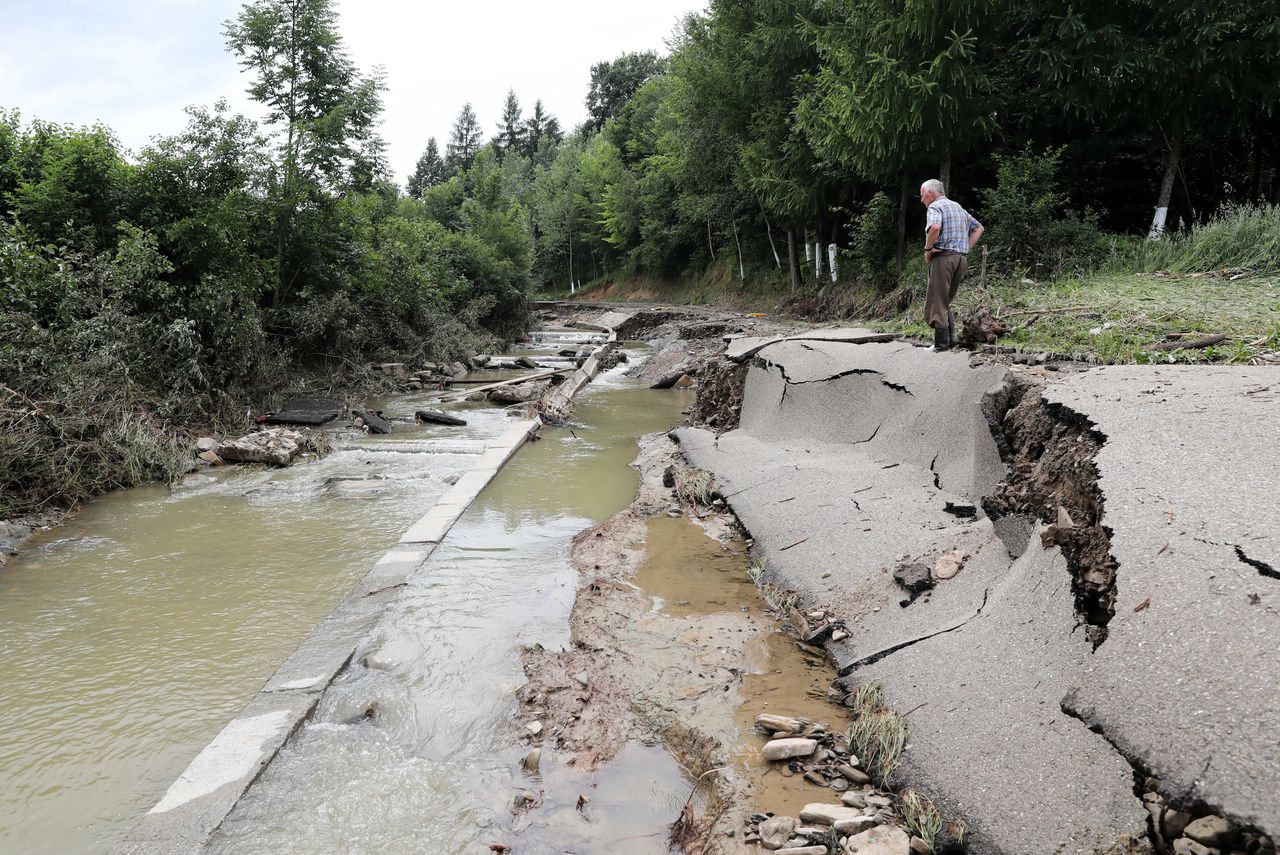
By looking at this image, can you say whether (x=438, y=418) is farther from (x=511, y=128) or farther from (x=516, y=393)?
(x=511, y=128)

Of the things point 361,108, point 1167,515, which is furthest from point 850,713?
point 361,108

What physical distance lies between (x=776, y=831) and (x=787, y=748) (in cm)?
42

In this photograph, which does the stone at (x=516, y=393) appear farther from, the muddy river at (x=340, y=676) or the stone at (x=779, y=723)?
the stone at (x=779, y=723)

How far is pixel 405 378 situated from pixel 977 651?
13.2 meters

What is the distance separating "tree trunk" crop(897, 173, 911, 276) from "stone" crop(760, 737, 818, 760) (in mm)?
14441

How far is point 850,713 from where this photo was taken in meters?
2.93

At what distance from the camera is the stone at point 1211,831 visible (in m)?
1.59

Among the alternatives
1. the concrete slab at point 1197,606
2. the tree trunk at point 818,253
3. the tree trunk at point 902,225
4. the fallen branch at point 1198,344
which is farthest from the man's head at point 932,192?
the tree trunk at point 818,253

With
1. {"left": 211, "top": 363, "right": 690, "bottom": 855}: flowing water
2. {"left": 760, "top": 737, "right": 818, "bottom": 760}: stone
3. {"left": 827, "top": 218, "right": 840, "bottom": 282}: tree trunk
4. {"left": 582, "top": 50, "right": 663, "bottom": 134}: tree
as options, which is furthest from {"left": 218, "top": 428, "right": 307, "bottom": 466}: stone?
{"left": 582, "top": 50, "right": 663, "bottom": 134}: tree

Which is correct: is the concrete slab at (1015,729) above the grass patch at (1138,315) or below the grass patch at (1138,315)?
below

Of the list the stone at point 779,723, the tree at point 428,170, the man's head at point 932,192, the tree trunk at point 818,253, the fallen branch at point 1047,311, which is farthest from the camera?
the tree at point 428,170

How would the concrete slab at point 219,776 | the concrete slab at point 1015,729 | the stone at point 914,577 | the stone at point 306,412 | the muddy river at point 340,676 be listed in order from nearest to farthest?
the concrete slab at point 1015,729, the concrete slab at point 219,776, the muddy river at point 340,676, the stone at point 914,577, the stone at point 306,412

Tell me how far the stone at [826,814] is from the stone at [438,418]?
8.78 m

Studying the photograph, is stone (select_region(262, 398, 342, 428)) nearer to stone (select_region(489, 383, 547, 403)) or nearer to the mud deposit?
stone (select_region(489, 383, 547, 403))
